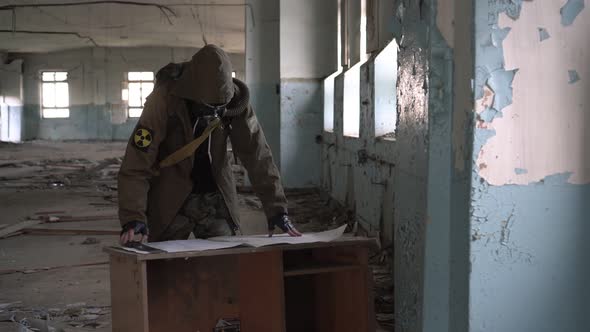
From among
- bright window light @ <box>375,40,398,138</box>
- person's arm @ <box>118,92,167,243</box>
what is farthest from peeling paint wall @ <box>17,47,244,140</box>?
person's arm @ <box>118,92,167,243</box>

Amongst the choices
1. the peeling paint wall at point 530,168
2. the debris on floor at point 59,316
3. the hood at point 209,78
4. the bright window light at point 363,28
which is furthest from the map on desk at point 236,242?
the bright window light at point 363,28

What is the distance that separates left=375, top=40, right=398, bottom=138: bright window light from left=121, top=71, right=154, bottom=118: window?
21.2m

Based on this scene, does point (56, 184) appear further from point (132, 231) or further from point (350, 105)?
point (132, 231)

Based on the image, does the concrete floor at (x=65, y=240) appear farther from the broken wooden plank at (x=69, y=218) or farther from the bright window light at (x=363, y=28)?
the bright window light at (x=363, y=28)

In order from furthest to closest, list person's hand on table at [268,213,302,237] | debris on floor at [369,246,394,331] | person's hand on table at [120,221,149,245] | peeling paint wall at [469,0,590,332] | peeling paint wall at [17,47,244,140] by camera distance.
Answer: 1. peeling paint wall at [17,47,244,140]
2. debris on floor at [369,246,394,331]
3. person's hand on table at [268,213,302,237]
4. person's hand on table at [120,221,149,245]
5. peeling paint wall at [469,0,590,332]

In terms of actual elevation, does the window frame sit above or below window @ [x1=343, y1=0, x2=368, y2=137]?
above

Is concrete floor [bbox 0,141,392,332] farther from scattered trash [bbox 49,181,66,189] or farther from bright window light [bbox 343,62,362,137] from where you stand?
bright window light [bbox 343,62,362,137]

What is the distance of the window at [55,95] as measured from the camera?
26.8 meters

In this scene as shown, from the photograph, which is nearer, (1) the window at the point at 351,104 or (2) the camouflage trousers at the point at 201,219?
(2) the camouflage trousers at the point at 201,219

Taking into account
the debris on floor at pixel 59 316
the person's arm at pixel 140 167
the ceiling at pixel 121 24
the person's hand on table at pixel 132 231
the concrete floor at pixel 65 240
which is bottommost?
the debris on floor at pixel 59 316

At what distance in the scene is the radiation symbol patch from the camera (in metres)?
3.35

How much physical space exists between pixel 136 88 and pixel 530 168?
25.3 m

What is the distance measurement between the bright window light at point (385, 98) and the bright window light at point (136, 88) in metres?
21.2

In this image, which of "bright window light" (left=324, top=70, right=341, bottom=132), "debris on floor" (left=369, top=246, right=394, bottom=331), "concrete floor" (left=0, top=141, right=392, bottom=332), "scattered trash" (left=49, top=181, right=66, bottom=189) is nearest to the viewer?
"debris on floor" (left=369, top=246, right=394, bottom=331)
